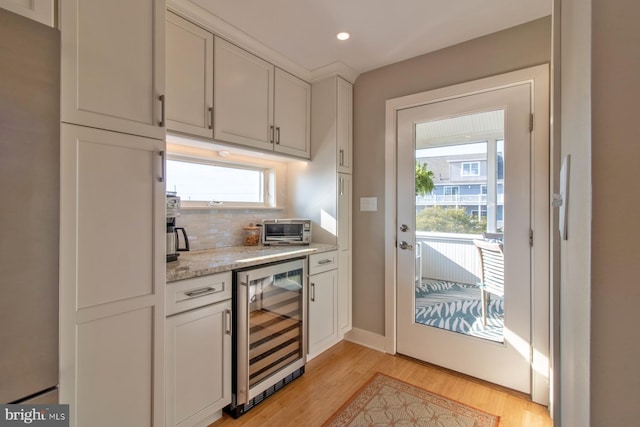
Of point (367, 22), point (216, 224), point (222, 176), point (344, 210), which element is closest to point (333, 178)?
point (344, 210)

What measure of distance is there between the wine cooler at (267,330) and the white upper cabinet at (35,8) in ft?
4.37

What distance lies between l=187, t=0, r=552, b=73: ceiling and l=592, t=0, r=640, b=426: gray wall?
1.69 m

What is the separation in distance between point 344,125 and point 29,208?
2184 millimetres

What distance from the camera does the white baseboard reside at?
8.20ft

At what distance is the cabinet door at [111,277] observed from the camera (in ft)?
3.44

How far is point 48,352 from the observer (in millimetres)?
911

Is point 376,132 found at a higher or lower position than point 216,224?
higher

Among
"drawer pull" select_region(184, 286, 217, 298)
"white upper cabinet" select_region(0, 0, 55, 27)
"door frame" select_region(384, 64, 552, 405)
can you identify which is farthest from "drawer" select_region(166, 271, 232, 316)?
"door frame" select_region(384, 64, 552, 405)

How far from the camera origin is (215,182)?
2293mm

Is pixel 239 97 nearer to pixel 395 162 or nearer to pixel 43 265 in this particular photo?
pixel 395 162

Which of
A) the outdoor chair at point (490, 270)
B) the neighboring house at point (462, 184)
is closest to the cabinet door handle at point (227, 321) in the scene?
the neighboring house at point (462, 184)

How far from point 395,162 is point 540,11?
1290 millimetres

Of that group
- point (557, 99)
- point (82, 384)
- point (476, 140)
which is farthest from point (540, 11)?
point (82, 384)

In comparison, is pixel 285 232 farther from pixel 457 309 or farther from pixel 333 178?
pixel 457 309
